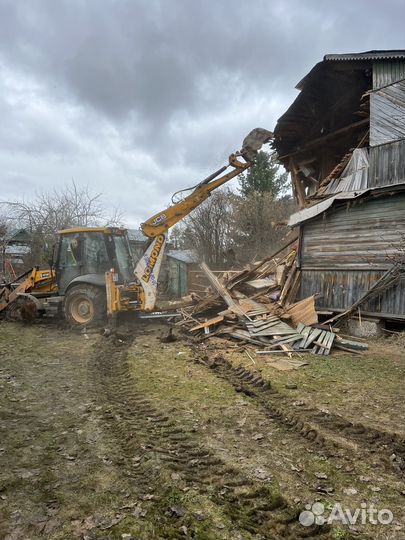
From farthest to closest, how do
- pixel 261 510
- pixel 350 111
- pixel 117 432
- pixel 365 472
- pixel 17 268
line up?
pixel 17 268 → pixel 350 111 → pixel 117 432 → pixel 365 472 → pixel 261 510

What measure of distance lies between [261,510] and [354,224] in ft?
31.4

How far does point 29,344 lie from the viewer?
8.48 metres

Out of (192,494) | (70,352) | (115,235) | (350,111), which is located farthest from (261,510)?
(350,111)

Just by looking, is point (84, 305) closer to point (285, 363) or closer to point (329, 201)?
point (285, 363)

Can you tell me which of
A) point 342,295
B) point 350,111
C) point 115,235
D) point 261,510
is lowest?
point 261,510

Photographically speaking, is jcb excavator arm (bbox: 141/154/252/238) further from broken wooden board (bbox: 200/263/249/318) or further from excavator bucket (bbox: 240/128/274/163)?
broken wooden board (bbox: 200/263/249/318)

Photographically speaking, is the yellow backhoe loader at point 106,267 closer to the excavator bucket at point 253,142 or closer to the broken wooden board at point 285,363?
the excavator bucket at point 253,142

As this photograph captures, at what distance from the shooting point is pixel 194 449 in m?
3.61

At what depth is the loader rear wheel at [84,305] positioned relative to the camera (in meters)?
9.95

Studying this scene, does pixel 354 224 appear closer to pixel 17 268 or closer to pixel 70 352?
pixel 70 352

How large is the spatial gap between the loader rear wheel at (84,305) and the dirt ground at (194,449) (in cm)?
311

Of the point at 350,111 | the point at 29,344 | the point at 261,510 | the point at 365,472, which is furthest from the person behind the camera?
the point at 350,111

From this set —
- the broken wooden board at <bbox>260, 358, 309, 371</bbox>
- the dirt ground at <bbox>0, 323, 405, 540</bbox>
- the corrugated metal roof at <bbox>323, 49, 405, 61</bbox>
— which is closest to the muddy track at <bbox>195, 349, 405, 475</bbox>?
the dirt ground at <bbox>0, 323, 405, 540</bbox>

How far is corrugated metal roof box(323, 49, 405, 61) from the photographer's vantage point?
9867mm
